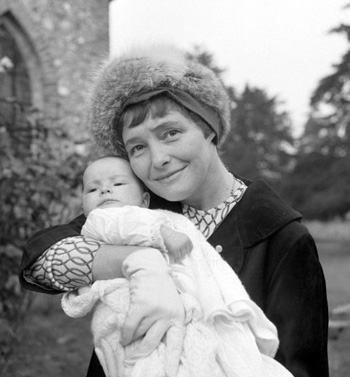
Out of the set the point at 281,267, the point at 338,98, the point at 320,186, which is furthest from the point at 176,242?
the point at 320,186

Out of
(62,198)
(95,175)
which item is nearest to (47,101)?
(62,198)

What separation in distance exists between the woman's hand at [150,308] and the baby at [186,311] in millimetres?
17

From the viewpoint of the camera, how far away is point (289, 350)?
6.49ft

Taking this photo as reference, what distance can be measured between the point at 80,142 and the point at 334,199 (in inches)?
858

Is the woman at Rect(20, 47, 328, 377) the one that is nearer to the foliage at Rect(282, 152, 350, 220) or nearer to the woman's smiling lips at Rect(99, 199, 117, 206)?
the woman's smiling lips at Rect(99, 199, 117, 206)

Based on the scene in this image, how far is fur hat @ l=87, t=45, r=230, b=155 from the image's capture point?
82.6 inches

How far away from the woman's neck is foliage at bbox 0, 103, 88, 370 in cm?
235

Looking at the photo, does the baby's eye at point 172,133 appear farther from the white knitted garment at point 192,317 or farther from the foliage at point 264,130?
the foliage at point 264,130

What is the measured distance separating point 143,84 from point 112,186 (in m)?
0.37

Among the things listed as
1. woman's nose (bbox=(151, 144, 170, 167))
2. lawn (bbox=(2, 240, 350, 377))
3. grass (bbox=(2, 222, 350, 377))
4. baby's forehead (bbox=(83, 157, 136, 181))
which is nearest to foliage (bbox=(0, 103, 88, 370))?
lawn (bbox=(2, 240, 350, 377))

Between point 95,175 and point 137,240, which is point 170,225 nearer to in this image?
point 137,240

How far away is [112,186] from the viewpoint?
221 centimetres

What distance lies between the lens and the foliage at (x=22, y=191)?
177 inches

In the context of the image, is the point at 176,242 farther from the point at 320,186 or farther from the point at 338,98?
the point at 320,186
